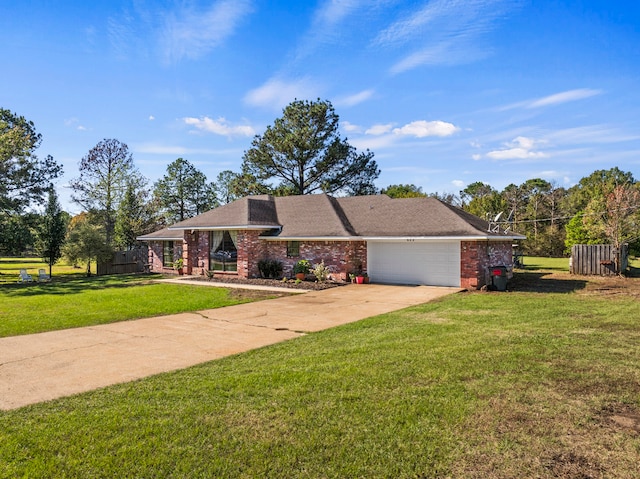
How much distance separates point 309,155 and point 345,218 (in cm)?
1637

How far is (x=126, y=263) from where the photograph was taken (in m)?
26.9

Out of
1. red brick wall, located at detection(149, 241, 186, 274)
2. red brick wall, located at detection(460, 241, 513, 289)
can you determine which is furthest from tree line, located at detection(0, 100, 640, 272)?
red brick wall, located at detection(460, 241, 513, 289)

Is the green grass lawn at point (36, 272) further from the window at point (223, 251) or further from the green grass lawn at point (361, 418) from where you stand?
the green grass lawn at point (361, 418)

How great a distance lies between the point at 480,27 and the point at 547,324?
30.0ft

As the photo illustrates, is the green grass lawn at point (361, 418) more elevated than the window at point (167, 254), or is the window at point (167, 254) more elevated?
the window at point (167, 254)

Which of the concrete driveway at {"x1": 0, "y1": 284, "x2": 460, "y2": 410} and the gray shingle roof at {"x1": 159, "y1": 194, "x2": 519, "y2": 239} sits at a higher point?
the gray shingle roof at {"x1": 159, "y1": 194, "x2": 519, "y2": 239}

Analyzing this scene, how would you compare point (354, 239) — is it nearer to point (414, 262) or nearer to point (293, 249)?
point (414, 262)

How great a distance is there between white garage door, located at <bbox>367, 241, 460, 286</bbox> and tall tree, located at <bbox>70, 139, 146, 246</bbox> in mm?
28496

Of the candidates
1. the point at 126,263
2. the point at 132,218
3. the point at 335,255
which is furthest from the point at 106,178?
the point at 335,255

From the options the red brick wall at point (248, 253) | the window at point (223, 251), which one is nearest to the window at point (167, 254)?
the window at point (223, 251)

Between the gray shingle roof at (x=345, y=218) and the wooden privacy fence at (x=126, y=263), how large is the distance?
5.93 meters

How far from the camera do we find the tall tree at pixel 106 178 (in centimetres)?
3753

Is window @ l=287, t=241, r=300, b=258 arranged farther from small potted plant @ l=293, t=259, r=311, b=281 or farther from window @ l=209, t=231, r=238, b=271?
window @ l=209, t=231, r=238, b=271

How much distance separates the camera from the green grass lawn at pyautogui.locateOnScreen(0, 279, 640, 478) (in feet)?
10.8
